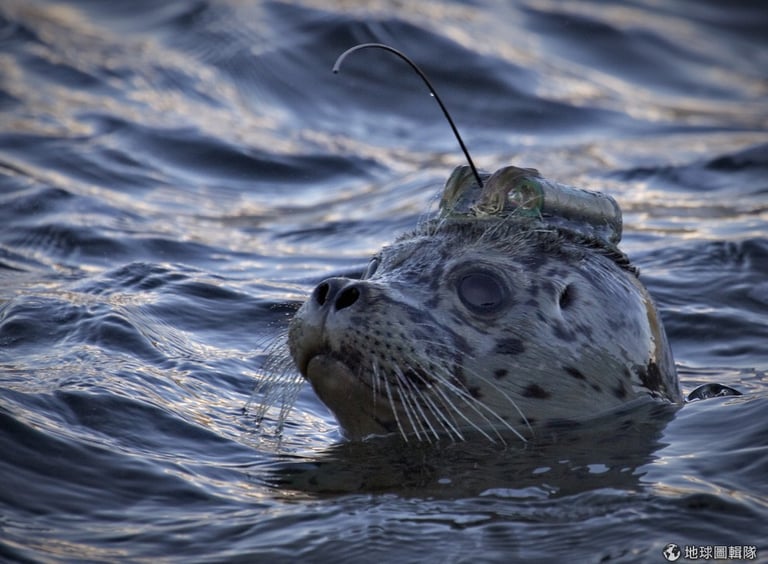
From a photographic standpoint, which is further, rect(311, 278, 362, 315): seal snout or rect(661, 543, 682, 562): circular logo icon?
rect(311, 278, 362, 315): seal snout

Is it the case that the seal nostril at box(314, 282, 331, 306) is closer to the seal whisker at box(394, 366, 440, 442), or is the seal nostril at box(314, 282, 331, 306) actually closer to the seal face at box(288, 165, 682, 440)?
the seal face at box(288, 165, 682, 440)

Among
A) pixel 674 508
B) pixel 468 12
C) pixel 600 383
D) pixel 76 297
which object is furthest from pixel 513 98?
pixel 674 508

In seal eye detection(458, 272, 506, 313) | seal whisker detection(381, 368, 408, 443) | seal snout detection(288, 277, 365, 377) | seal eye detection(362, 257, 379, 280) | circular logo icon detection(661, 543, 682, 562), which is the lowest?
circular logo icon detection(661, 543, 682, 562)

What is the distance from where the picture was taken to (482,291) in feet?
16.3

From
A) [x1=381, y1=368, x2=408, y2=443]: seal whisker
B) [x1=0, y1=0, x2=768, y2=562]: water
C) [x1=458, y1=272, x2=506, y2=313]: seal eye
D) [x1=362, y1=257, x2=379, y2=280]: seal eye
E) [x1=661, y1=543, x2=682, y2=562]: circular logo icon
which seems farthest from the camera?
[x1=362, y1=257, x2=379, y2=280]: seal eye

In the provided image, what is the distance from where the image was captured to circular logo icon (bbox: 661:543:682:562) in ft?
12.3

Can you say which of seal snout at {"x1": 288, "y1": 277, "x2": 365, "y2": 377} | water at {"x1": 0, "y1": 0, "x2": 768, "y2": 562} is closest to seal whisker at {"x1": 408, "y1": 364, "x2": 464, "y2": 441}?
water at {"x1": 0, "y1": 0, "x2": 768, "y2": 562}

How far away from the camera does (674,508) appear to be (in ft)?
13.5

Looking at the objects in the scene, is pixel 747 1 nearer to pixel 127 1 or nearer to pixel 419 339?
pixel 127 1

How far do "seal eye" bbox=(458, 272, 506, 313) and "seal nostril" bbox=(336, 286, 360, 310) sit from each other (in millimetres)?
478

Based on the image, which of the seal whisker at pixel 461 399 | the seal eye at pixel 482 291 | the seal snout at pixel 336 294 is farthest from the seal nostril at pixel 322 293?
the seal eye at pixel 482 291

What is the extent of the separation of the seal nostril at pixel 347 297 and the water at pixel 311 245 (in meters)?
0.56

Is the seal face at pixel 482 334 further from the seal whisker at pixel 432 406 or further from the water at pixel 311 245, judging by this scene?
the water at pixel 311 245

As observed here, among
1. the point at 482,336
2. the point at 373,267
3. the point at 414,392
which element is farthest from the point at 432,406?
the point at 373,267
